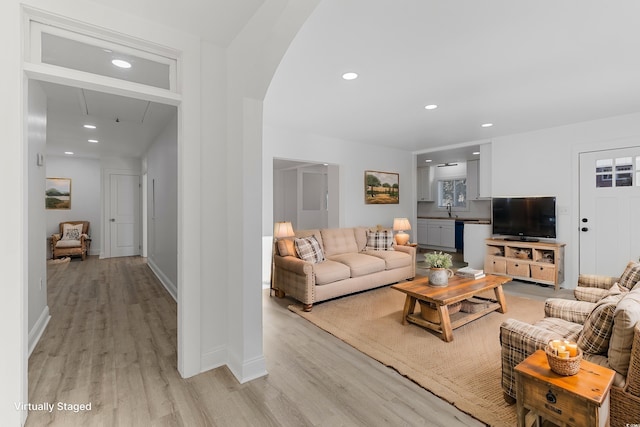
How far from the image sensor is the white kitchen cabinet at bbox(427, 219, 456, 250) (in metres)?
8.00

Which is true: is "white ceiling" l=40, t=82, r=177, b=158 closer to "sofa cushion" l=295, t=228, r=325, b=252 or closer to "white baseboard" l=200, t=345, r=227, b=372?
"sofa cushion" l=295, t=228, r=325, b=252

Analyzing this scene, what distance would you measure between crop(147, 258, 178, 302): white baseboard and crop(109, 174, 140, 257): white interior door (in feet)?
6.35

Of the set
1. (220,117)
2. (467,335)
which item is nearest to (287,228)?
(220,117)

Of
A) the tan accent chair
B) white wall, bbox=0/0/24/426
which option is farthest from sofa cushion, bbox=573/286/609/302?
the tan accent chair

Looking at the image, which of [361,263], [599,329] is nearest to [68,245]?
[361,263]

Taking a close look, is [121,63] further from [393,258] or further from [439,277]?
[393,258]

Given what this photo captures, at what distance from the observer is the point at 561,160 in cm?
470

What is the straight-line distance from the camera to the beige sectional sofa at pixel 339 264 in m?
3.75

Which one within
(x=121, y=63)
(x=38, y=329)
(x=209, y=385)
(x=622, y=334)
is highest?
(x=121, y=63)

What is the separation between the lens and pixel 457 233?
7887 millimetres

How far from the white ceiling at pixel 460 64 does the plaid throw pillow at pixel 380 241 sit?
1818 millimetres

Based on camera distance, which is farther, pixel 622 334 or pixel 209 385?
pixel 209 385

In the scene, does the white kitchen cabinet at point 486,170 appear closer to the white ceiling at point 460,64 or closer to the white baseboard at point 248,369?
the white ceiling at point 460,64

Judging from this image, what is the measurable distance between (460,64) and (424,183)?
6.71 meters
